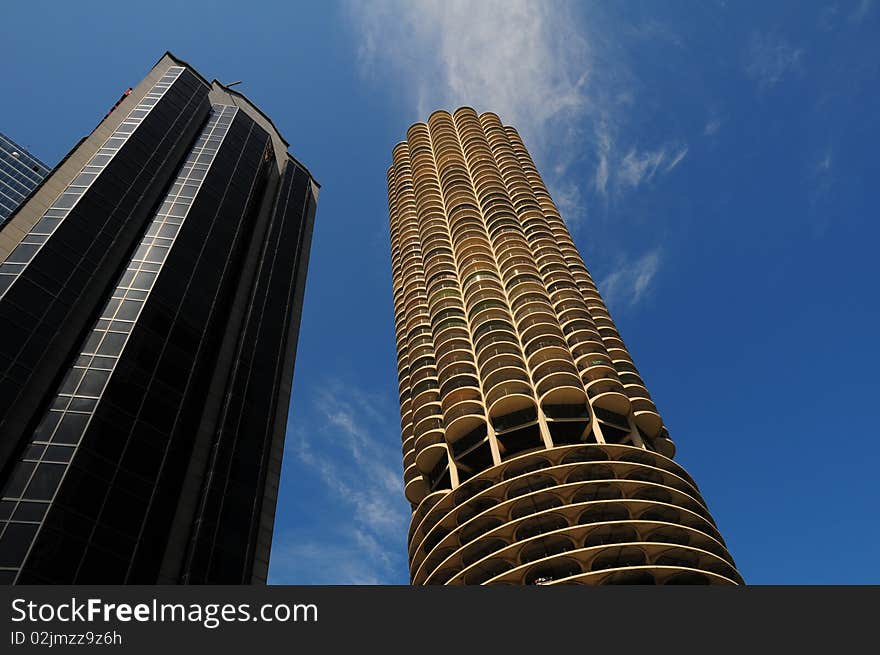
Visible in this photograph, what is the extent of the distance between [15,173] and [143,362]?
4736 inches

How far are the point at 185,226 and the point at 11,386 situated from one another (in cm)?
2290

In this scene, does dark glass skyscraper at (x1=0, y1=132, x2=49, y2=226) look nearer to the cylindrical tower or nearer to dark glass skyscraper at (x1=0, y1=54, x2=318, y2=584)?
dark glass skyscraper at (x1=0, y1=54, x2=318, y2=584)

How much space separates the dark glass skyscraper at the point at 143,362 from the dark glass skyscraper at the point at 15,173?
7842cm

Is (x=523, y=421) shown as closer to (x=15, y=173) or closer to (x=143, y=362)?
(x=143, y=362)

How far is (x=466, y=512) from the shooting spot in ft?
152

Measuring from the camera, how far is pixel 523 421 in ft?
171

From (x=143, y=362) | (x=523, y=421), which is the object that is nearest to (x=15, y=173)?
(x=143, y=362)

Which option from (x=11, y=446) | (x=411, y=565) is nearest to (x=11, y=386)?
(x=11, y=446)

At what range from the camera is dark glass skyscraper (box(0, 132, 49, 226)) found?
126625 mm

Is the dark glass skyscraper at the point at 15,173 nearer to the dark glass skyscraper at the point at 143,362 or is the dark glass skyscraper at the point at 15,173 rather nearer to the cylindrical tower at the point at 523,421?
the dark glass skyscraper at the point at 143,362

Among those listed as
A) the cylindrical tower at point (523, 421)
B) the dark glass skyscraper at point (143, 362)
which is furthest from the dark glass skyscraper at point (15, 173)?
the cylindrical tower at point (523, 421)

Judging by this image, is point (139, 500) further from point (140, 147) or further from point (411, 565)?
point (140, 147)

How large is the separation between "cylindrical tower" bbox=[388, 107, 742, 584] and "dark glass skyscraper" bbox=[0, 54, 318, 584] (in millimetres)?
13742

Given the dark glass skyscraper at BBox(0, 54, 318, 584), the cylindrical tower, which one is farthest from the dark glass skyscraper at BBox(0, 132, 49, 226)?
the cylindrical tower
